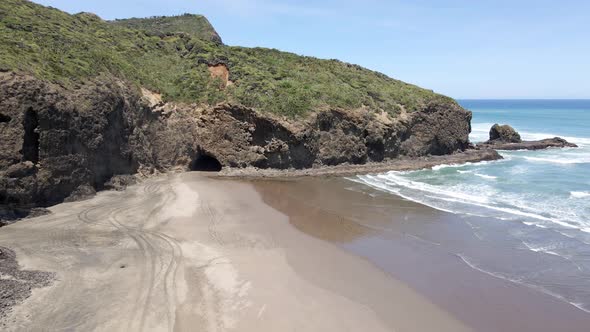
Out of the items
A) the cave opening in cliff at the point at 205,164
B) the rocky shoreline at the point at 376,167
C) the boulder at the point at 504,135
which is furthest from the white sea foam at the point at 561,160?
the cave opening in cliff at the point at 205,164

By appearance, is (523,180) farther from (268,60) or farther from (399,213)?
(268,60)

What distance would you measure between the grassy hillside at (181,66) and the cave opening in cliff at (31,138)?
102 inches

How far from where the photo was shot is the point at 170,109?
2917 cm

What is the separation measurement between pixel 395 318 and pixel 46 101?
1725 centimetres

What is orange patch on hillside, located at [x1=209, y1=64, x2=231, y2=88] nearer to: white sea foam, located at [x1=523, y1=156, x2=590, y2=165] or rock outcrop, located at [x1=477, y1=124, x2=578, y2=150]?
rock outcrop, located at [x1=477, y1=124, x2=578, y2=150]

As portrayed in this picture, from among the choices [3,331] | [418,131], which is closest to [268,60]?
[418,131]

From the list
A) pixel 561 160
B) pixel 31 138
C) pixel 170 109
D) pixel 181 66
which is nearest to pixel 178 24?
pixel 181 66

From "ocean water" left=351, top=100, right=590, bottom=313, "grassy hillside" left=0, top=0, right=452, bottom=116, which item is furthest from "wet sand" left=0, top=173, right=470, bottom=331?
"grassy hillside" left=0, top=0, right=452, bottom=116

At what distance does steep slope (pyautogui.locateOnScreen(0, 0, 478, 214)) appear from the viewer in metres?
19.0

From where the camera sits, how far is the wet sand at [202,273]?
10383mm

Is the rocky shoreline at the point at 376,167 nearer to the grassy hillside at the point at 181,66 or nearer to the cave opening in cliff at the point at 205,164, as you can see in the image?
the cave opening in cliff at the point at 205,164

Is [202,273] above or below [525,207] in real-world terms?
below

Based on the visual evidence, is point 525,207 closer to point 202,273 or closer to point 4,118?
point 202,273

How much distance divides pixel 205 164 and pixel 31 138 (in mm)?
13373
